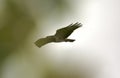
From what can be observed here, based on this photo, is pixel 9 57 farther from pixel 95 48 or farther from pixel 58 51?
pixel 95 48

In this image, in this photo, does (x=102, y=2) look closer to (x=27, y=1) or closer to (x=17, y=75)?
(x=27, y=1)

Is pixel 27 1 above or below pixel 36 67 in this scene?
above

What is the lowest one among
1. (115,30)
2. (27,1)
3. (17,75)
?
(17,75)

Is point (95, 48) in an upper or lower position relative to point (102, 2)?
lower

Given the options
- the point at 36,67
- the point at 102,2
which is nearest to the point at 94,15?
the point at 102,2

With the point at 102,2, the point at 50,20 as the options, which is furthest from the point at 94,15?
the point at 50,20
